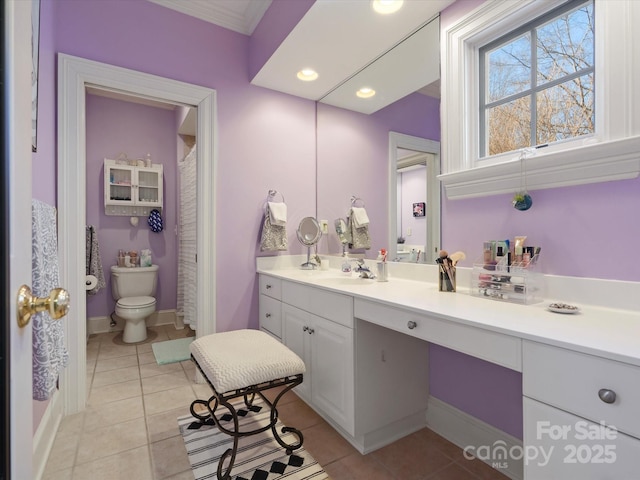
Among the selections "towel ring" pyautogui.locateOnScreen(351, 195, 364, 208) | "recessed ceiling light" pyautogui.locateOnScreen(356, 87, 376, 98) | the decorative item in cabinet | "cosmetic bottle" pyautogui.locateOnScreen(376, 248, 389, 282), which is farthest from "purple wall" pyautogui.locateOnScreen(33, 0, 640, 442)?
the decorative item in cabinet

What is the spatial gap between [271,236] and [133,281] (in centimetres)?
191

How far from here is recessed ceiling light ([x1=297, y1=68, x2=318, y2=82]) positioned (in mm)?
2412

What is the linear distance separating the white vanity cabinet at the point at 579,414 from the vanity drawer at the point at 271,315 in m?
1.62

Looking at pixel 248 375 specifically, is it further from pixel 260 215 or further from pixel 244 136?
pixel 244 136

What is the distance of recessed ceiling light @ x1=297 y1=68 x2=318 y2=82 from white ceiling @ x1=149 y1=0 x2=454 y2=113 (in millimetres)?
41

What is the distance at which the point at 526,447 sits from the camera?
92 cm

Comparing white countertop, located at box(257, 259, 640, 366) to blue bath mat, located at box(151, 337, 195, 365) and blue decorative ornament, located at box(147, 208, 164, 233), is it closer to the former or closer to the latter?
blue bath mat, located at box(151, 337, 195, 365)

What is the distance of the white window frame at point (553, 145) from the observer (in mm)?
1109

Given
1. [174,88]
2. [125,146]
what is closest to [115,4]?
[174,88]

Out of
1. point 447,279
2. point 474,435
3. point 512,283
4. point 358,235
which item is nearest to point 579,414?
point 512,283

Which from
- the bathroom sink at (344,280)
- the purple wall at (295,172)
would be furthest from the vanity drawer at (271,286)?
the bathroom sink at (344,280)

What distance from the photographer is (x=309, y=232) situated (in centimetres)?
279

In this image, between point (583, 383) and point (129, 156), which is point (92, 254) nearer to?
point (129, 156)

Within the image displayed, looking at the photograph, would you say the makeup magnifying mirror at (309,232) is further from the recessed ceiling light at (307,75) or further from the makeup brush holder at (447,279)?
the makeup brush holder at (447,279)
